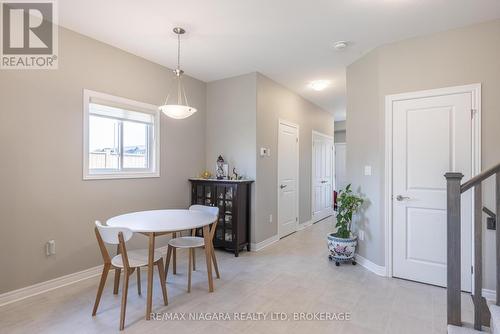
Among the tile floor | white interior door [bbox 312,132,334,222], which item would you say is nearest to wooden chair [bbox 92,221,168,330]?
the tile floor

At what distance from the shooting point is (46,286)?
2611mm

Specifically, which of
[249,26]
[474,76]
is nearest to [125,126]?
[249,26]

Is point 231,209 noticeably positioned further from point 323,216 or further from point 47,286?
point 323,216

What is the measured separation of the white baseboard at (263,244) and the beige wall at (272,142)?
0.19 feet

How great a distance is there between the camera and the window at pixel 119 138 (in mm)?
3016

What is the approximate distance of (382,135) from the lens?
10.1 feet

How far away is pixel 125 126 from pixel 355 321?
10.8 feet

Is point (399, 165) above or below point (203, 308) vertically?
above

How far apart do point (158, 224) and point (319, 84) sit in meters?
3.55

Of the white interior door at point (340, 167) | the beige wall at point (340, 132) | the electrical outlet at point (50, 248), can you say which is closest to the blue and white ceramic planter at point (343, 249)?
the electrical outlet at point (50, 248)

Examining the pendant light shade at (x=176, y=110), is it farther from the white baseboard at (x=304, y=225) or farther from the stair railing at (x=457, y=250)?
the white baseboard at (x=304, y=225)

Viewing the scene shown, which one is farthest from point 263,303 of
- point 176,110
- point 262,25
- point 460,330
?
point 262,25

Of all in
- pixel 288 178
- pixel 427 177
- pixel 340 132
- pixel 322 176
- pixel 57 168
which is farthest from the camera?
pixel 340 132

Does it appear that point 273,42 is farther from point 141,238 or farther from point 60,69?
point 141,238
